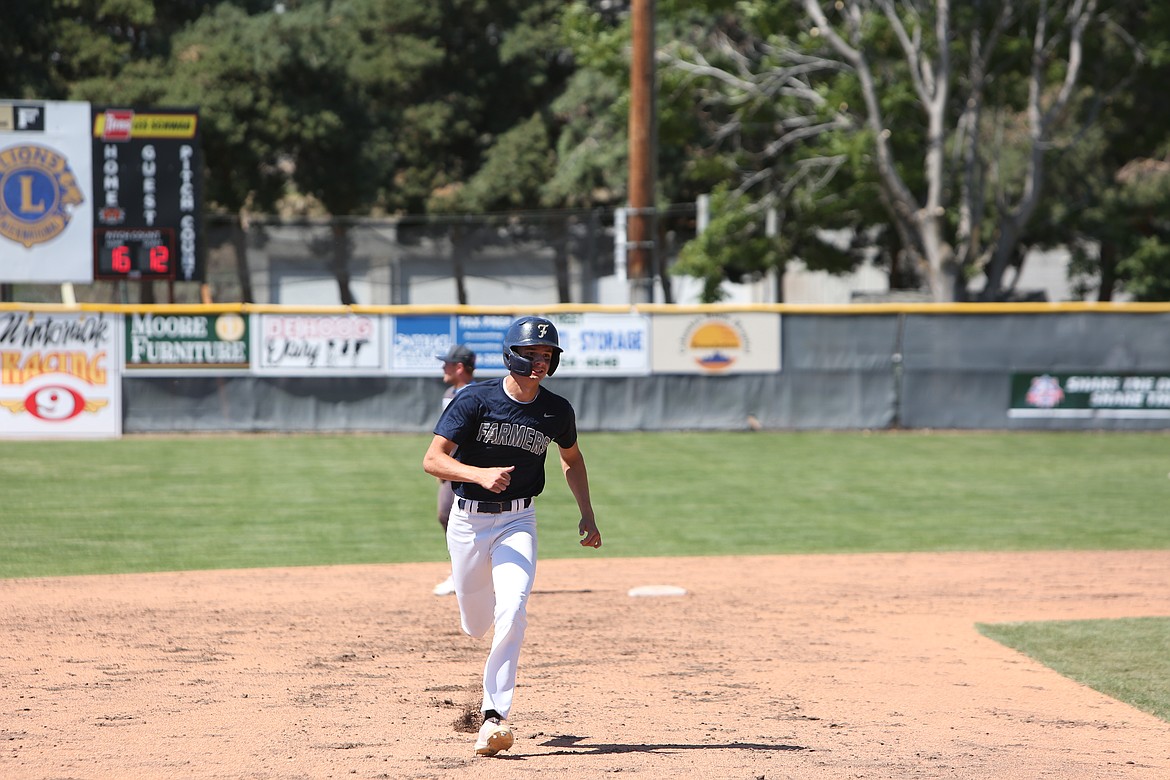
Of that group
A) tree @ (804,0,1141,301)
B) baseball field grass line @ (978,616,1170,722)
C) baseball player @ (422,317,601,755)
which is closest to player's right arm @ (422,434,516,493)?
baseball player @ (422,317,601,755)

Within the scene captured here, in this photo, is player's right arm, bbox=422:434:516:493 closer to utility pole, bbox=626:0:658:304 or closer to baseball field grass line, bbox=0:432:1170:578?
baseball field grass line, bbox=0:432:1170:578

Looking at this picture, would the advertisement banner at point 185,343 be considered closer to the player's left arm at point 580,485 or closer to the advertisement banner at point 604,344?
the advertisement banner at point 604,344

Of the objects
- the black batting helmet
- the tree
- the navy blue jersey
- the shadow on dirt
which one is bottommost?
the shadow on dirt

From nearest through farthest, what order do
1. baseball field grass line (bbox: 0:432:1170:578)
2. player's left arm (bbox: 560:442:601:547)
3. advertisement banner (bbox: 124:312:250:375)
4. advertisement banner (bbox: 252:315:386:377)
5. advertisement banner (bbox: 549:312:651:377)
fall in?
player's left arm (bbox: 560:442:601:547), baseball field grass line (bbox: 0:432:1170:578), advertisement banner (bbox: 124:312:250:375), advertisement banner (bbox: 252:315:386:377), advertisement banner (bbox: 549:312:651:377)

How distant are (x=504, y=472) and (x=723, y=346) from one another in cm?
1680

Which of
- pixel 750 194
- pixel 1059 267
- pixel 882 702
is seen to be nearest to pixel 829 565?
pixel 882 702

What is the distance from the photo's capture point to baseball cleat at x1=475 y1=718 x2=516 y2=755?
588 cm

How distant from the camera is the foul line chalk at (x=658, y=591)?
1057cm

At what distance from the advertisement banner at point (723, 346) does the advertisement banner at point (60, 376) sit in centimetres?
917

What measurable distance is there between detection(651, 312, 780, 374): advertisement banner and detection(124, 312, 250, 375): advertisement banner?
7.14 metres

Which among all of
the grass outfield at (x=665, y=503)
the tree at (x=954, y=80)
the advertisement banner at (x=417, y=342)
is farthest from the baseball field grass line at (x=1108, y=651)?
the tree at (x=954, y=80)

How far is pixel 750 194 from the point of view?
33.2 meters

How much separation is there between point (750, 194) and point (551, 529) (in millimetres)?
20912

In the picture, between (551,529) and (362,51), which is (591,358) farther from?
(362,51)
